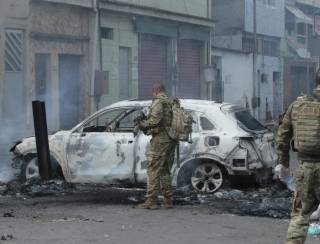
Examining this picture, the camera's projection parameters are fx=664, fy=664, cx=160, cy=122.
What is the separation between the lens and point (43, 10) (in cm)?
1858

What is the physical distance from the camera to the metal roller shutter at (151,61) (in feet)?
76.2

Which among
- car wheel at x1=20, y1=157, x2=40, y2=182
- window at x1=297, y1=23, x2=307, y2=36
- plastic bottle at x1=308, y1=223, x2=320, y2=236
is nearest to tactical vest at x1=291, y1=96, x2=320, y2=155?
plastic bottle at x1=308, y1=223, x2=320, y2=236

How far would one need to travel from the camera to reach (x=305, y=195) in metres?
5.53

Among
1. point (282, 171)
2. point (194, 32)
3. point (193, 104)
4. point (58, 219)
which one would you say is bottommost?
point (58, 219)

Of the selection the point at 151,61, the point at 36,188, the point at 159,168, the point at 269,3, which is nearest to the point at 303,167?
the point at 159,168

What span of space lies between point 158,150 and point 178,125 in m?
0.42

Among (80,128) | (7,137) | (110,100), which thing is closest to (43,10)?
(110,100)

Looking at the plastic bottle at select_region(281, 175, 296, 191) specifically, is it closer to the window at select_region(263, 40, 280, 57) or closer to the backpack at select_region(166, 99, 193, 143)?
the backpack at select_region(166, 99, 193, 143)

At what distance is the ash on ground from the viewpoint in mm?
8352

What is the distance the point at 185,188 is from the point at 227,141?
0.94m

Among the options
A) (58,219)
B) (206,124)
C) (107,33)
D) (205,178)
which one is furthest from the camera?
(107,33)

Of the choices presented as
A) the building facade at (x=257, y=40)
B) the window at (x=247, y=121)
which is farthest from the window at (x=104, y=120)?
the building facade at (x=257, y=40)

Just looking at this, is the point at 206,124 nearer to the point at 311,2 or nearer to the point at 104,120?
the point at 104,120

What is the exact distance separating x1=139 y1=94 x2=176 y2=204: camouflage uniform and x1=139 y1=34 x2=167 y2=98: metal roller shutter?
47.4ft
